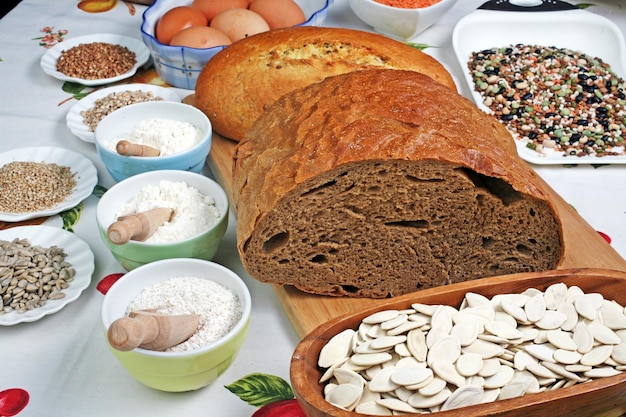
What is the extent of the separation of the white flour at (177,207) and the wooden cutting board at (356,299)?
0.24m

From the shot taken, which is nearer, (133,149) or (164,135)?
(133,149)

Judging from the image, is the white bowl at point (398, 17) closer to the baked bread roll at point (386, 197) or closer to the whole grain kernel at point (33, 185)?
the baked bread roll at point (386, 197)

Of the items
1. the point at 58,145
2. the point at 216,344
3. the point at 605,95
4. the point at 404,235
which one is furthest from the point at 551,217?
the point at 58,145

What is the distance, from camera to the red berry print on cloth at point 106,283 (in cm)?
166

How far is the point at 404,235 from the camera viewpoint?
62.0 inches

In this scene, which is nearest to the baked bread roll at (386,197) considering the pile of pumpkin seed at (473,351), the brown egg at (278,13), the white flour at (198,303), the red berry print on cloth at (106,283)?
the white flour at (198,303)

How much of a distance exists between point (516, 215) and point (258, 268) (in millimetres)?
606

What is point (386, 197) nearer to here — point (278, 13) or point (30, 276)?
point (30, 276)

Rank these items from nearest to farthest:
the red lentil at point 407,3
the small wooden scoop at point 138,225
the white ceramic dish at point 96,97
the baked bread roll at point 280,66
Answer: the small wooden scoop at point 138,225 < the baked bread roll at point 280,66 < the white ceramic dish at point 96,97 < the red lentil at point 407,3

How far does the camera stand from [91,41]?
8.78 ft

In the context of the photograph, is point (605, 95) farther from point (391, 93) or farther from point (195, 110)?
point (195, 110)

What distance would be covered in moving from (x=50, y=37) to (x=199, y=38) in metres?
0.87

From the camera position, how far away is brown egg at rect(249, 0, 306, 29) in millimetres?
2490

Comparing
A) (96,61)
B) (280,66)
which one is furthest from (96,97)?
(280,66)
